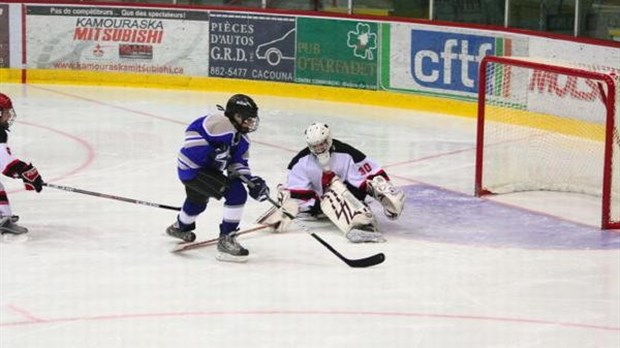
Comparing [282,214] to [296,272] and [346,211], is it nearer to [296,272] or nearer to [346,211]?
[346,211]

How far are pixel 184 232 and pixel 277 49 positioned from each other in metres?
6.40

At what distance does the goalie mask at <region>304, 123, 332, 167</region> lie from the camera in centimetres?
855

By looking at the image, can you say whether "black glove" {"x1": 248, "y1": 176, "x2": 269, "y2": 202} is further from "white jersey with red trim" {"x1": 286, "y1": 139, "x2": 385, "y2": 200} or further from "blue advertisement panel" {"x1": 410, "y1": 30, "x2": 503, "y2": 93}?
"blue advertisement panel" {"x1": 410, "y1": 30, "x2": 503, "y2": 93}

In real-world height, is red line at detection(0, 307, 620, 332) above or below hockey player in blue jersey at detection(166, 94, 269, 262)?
below

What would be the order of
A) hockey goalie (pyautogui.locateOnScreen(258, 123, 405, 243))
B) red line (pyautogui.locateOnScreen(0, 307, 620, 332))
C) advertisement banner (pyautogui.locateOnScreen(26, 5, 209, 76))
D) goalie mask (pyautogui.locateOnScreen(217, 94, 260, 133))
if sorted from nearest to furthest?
red line (pyautogui.locateOnScreen(0, 307, 620, 332)), goalie mask (pyautogui.locateOnScreen(217, 94, 260, 133)), hockey goalie (pyautogui.locateOnScreen(258, 123, 405, 243)), advertisement banner (pyautogui.locateOnScreen(26, 5, 209, 76))

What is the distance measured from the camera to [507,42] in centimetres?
1293

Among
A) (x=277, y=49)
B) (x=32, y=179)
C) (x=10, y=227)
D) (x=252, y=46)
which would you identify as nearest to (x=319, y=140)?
(x=32, y=179)

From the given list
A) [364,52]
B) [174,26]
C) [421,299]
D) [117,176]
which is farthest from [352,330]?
[174,26]

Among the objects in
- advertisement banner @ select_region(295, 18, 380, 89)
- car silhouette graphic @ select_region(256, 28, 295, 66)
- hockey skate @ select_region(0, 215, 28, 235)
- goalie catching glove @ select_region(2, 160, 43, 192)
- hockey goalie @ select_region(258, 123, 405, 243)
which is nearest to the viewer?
goalie catching glove @ select_region(2, 160, 43, 192)

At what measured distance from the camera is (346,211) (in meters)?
8.51

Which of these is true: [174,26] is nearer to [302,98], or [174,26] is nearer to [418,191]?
[302,98]

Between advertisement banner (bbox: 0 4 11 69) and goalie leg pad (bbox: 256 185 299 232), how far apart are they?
702cm

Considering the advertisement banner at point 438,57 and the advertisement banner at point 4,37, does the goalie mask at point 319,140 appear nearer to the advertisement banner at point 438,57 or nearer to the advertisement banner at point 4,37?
the advertisement banner at point 438,57

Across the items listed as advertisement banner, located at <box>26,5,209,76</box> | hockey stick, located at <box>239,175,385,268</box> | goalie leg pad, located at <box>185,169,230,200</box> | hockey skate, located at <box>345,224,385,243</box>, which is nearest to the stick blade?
hockey stick, located at <box>239,175,385,268</box>
